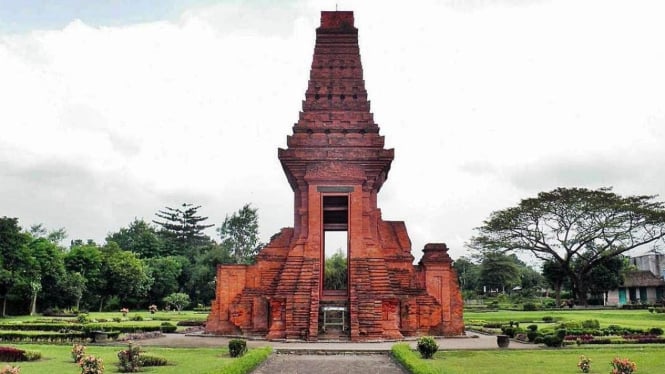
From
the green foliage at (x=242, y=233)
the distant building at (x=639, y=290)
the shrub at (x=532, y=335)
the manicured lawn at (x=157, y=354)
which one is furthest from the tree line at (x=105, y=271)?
the distant building at (x=639, y=290)

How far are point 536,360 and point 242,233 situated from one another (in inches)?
2389

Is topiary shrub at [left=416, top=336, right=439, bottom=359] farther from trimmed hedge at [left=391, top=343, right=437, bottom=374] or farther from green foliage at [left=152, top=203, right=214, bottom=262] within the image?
green foliage at [left=152, top=203, right=214, bottom=262]

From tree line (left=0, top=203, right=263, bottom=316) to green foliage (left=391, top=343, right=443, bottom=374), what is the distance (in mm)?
28417

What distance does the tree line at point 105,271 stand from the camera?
39.3 metres

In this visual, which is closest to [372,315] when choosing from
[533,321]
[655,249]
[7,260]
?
[533,321]

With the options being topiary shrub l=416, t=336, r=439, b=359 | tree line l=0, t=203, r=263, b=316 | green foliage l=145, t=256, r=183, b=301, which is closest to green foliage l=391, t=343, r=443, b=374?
topiary shrub l=416, t=336, r=439, b=359

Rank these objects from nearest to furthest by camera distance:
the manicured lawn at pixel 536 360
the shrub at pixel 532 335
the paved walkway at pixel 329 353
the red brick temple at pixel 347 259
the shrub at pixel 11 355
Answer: the manicured lawn at pixel 536 360, the paved walkway at pixel 329 353, the shrub at pixel 11 355, the shrub at pixel 532 335, the red brick temple at pixel 347 259

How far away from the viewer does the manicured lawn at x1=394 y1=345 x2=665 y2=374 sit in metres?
14.0

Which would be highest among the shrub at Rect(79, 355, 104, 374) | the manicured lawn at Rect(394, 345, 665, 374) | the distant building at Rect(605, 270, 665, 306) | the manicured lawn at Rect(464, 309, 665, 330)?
the distant building at Rect(605, 270, 665, 306)

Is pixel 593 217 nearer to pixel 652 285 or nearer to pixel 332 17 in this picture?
pixel 652 285

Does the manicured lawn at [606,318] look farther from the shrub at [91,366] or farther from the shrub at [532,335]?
Answer: the shrub at [91,366]

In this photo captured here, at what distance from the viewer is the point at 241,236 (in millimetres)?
74750

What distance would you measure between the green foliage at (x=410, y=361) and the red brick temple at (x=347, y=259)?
510cm

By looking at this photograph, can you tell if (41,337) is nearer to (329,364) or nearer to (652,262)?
(329,364)
